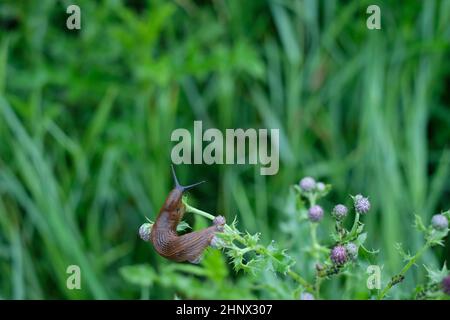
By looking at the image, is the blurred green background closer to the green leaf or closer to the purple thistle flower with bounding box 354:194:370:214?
the green leaf

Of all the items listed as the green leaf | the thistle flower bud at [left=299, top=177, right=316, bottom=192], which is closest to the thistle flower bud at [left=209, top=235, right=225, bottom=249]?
the thistle flower bud at [left=299, top=177, right=316, bottom=192]

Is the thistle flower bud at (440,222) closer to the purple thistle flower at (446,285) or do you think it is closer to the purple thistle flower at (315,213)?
the purple thistle flower at (446,285)

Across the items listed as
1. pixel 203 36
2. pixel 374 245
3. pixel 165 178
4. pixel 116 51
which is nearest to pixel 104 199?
pixel 165 178

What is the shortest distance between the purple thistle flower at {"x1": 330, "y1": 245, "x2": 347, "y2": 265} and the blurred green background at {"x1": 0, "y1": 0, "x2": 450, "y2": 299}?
89cm

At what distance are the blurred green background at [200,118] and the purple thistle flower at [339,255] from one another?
0.89 meters

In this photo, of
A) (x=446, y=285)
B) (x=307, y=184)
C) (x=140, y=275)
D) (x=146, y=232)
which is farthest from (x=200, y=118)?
(x=446, y=285)

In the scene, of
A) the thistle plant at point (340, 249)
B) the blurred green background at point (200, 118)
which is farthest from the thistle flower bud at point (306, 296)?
the blurred green background at point (200, 118)

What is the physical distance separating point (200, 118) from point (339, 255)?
135 cm

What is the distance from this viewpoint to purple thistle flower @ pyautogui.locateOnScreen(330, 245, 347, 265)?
89 cm

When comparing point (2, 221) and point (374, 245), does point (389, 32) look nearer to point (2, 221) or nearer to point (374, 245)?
point (374, 245)

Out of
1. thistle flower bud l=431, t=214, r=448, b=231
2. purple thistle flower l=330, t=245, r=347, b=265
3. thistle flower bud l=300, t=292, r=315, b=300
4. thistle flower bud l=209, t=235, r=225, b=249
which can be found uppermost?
thistle flower bud l=431, t=214, r=448, b=231

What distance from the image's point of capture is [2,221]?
189cm

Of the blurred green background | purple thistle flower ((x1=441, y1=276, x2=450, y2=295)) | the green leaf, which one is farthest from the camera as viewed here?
the blurred green background
